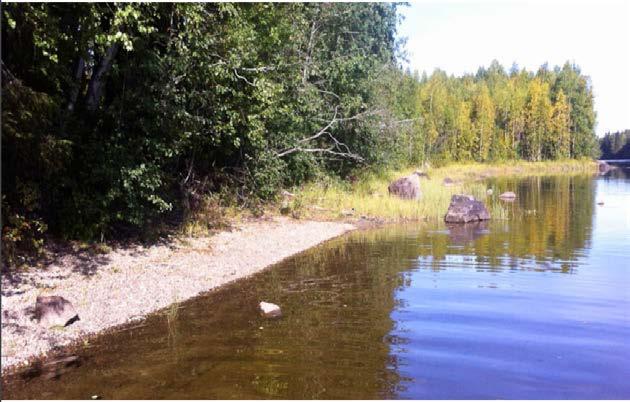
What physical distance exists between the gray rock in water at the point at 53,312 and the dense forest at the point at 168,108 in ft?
7.64

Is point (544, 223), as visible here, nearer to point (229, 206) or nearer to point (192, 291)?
point (229, 206)

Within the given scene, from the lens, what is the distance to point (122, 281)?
11055 millimetres

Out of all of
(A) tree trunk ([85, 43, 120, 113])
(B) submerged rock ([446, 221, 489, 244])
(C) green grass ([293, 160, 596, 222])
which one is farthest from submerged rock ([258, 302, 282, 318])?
(C) green grass ([293, 160, 596, 222])

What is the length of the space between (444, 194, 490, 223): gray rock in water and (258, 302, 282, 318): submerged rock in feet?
49.3

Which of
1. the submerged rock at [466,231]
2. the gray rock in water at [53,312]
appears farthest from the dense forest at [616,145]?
the gray rock in water at [53,312]

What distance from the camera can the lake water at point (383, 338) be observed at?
680cm

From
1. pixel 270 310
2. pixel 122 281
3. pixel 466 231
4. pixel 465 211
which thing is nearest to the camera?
pixel 270 310

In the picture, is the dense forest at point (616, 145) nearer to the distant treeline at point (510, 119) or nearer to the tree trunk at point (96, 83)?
the distant treeline at point (510, 119)

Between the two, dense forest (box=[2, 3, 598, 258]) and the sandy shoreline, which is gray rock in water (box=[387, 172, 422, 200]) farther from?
the sandy shoreline

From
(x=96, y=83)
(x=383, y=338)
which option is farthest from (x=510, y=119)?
(x=383, y=338)

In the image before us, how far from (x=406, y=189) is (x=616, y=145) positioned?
126235 mm

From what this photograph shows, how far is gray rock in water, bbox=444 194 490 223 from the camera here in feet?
77.3

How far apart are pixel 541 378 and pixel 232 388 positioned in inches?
155

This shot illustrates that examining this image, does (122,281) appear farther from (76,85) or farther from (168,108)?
(76,85)
